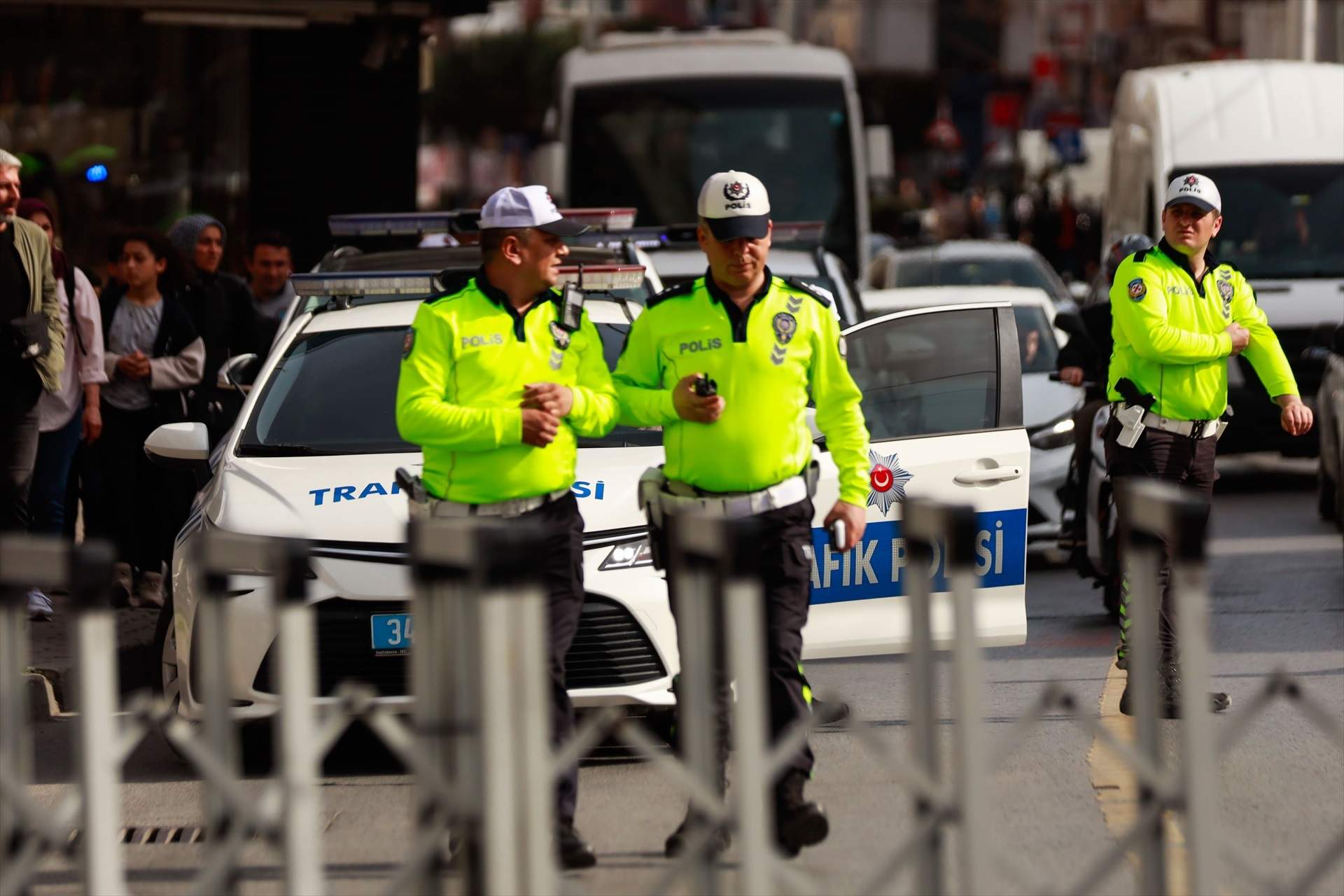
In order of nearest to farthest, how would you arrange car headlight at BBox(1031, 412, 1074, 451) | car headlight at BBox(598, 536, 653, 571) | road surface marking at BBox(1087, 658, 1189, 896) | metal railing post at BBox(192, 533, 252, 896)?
metal railing post at BBox(192, 533, 252, 896) → road surface marking at BBox(1087, 658, 1189, 896) → car headlight at BBox(598, 536, 653, 571) → car headlight at BBox(1031, 412, 1074, 451)

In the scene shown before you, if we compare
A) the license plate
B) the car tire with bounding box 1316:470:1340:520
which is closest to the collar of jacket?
the license plate

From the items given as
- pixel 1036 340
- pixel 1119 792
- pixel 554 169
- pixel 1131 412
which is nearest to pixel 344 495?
pixel 1119 792

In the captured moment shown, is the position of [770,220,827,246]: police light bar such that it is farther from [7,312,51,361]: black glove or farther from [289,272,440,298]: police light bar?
[7,312,51,361]: black glove

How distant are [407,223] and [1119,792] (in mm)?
4039

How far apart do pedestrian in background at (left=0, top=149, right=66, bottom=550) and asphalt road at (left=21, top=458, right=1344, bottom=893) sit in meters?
1.59

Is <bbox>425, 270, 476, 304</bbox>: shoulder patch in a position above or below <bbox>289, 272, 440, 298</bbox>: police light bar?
above

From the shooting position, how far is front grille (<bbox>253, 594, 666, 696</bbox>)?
6.72 m

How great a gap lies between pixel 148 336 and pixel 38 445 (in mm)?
1015

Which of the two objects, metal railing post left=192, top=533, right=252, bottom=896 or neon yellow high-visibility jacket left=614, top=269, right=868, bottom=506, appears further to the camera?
neon yellow high-visibility jacket left=614, top=269, right=868, bottom=506

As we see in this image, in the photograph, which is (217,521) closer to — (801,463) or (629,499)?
(629,499)

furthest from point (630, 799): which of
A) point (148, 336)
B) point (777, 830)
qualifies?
point (148, 336)

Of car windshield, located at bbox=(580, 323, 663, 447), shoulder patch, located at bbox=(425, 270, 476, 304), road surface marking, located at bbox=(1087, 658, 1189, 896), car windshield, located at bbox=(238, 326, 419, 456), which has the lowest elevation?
road surface marking, located at bbox=(1087, 658, 1189, 896)

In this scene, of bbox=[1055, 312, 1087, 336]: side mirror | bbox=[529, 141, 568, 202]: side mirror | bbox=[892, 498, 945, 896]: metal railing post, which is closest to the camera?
bbox=[892, 498, 945, 896]: metal railing post

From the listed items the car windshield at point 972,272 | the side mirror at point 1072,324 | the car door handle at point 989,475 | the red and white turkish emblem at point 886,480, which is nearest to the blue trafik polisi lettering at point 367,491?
the red and white turkish emblem at point 886,480
